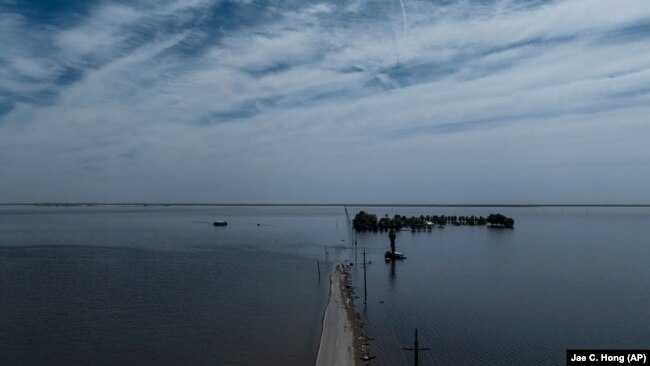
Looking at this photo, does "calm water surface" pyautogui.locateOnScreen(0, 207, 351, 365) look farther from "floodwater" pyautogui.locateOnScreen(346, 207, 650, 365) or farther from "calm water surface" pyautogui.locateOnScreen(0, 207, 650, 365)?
"floodwater" pyautogui.locateOnScreen(346, 207, 650, 365)

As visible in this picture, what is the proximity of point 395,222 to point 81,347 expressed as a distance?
294 ft

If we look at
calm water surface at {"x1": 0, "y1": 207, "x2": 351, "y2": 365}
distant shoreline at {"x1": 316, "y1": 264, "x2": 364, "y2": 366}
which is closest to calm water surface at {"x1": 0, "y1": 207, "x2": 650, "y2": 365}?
calm water surface at {"x1": 0, "y1": 207, "x2": 351, "y2": 365}

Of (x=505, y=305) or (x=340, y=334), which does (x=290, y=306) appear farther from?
(x=505, y=305)

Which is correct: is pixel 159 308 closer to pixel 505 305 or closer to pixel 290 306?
pixel 290 306

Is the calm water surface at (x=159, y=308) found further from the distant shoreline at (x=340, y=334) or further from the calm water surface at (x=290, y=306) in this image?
the distant shoreline at (x=340, y=334)

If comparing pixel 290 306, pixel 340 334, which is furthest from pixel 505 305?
pixel 290 306

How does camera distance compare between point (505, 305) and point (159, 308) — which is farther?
point (505, 305)

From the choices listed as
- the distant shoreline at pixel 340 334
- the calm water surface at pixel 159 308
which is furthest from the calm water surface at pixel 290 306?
the distant shoreline at pixel 340 334

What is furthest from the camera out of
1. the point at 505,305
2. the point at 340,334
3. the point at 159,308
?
the point at 505,305

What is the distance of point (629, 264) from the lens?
187ft

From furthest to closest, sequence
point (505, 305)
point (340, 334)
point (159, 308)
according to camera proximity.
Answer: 1. point (505, 305)
2. point (159, 308)
3. point (340, 334)

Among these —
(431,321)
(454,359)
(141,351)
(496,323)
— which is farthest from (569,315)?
(141,351)

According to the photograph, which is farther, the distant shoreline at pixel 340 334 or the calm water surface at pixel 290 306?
the calm water surface at pixel 290 306

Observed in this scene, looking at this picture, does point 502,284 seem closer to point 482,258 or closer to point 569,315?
point 569,315
